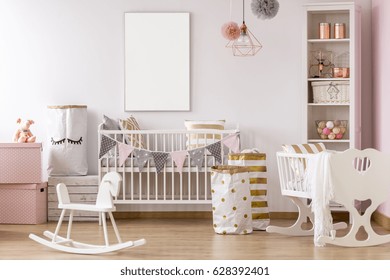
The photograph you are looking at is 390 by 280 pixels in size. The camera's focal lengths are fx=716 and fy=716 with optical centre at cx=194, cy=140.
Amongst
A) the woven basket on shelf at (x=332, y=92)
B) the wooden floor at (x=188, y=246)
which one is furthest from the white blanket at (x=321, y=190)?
the woven basket on shelf at (x=332, y=92)

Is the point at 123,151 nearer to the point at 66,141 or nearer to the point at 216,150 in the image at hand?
the point at 66,141

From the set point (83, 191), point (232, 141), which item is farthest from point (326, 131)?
point (83, 191)

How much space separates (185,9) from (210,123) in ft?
3.36

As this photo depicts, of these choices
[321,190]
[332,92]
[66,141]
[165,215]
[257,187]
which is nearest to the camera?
[321,190]

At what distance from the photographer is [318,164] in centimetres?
455

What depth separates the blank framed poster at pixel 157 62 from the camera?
6141mm

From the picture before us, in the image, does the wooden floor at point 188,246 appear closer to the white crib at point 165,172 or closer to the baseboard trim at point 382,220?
the baseboard trim at point 382,220

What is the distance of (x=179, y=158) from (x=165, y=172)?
0.21 m

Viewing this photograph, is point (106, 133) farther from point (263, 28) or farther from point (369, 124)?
point (369, 124)

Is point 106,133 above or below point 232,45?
below

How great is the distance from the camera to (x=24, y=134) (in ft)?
19.4

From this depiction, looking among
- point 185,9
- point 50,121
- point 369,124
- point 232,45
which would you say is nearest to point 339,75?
point 369,124

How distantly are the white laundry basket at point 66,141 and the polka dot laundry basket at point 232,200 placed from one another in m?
1.48

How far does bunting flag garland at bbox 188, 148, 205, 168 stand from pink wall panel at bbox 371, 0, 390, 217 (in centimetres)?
144
